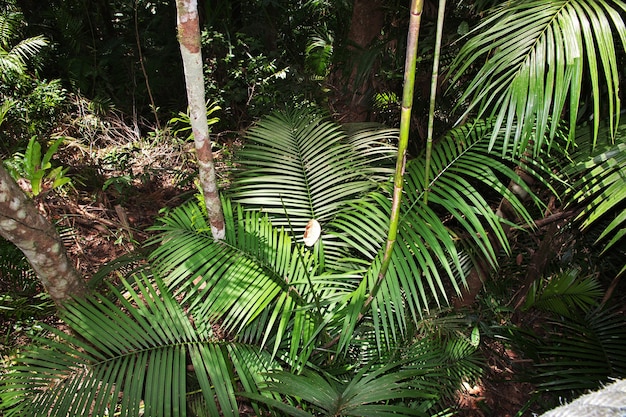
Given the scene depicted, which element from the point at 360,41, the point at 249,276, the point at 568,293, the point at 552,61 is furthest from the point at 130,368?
the point at 360,41

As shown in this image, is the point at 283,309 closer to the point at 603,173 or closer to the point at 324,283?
the point at 324,283

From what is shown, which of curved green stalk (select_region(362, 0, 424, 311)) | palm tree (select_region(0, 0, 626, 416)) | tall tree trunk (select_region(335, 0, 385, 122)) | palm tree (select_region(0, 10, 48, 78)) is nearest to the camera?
curved green stalk (select_region(362, 0, 424, 311))

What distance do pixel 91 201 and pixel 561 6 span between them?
102 inches

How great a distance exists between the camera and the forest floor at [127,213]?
6.54 feet

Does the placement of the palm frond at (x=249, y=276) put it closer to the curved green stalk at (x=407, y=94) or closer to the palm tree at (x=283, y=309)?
the palm tree at (x=283, y=309)

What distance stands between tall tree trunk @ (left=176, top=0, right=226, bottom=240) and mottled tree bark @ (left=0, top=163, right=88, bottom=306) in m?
0.50

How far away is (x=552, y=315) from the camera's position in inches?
88.8

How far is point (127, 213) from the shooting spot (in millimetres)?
2623

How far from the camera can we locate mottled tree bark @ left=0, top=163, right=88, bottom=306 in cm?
117

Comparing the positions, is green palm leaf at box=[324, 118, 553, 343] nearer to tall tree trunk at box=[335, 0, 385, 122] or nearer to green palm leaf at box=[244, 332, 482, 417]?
green palm leaf at box=[244, 332, 482, 417]

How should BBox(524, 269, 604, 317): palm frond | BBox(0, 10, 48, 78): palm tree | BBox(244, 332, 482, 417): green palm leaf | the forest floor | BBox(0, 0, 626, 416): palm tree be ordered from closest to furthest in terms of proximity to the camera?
BBox(244, 332, 482, 417): green palm leaf
BBox(0, 0, 626, 416): palm tree
BBox(524, 269, 604, 317): palm frond
the forest floor
BBox(0, 10, 48, 78): palm tree

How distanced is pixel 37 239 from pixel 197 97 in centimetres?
66

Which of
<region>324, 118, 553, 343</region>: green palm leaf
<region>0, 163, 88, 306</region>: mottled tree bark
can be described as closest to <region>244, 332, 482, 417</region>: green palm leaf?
<region>324, 118, 553, 343</region>: green palm leaf

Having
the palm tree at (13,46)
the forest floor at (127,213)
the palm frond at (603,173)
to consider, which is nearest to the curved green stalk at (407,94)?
the palm frond at (603,173)
